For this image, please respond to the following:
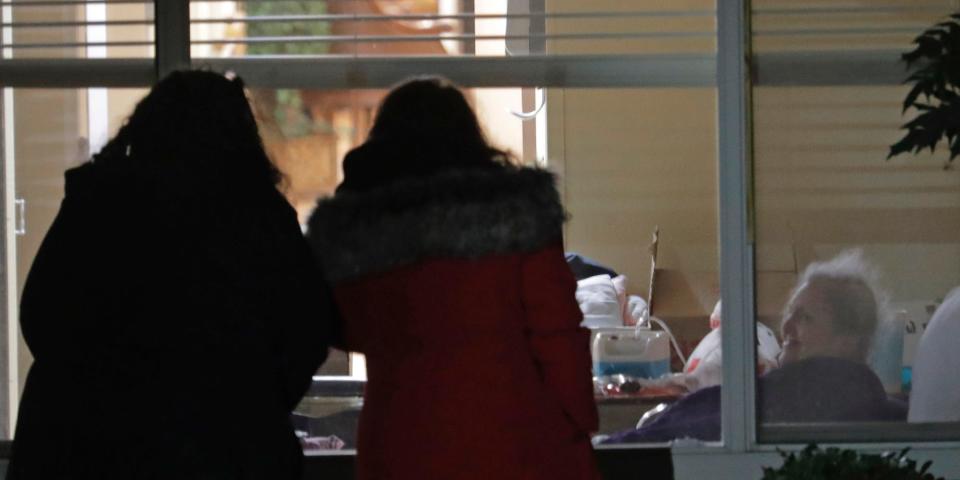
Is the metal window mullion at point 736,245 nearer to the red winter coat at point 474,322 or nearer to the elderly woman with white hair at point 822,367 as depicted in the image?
the elderly woman with white hair at point 822,367

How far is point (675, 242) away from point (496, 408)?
76.6 inches

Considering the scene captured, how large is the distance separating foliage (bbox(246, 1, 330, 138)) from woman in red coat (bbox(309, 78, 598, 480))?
1386 mm

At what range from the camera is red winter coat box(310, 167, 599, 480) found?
133 inches

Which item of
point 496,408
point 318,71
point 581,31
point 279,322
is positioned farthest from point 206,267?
point 581,31

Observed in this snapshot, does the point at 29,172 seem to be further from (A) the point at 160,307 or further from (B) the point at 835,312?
(B) the point at 835,312

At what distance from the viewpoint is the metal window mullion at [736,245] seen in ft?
14.9

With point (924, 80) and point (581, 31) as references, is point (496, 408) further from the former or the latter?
point (581, 31)

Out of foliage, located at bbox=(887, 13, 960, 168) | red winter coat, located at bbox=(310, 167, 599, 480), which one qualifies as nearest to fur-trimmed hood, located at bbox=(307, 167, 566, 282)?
red winter coat, located at bbox=(310, 167, 599, 480)

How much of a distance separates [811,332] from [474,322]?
166 centimetres

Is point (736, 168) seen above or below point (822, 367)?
above

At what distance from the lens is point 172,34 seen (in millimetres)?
4578

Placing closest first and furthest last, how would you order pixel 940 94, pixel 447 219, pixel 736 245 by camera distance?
pixel 447 219, pixel 940 94, pixel 736 245

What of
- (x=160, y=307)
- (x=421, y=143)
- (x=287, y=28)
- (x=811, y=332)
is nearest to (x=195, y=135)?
(x=160, y=307)

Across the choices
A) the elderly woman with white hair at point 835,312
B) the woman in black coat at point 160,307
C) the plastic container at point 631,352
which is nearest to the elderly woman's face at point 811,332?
the elderly woman with white hair at point 835,312
